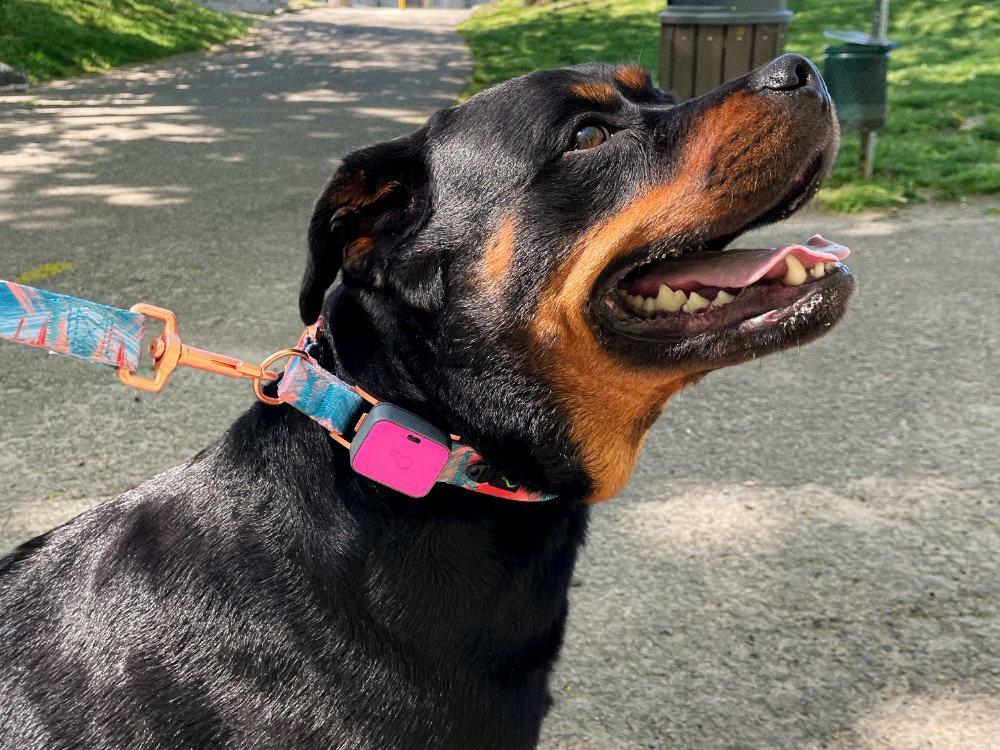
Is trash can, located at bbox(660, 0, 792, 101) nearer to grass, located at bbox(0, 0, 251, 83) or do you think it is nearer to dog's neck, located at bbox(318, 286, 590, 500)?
dog's neck, located at bbox(318, 286, 590, 500)

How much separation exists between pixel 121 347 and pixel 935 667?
2364 millimetres

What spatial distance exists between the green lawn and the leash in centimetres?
133

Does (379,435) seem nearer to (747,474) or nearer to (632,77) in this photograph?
(632,77)

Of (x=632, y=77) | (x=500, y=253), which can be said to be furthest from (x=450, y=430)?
(x=632, y=77)

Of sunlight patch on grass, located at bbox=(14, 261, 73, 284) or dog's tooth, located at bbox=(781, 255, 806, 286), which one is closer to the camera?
dog's tooth, located at bbox=(781, 255, 806, 286)

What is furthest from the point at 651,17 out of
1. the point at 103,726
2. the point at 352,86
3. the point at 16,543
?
the point at 103,726

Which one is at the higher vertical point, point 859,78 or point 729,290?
point 859,78

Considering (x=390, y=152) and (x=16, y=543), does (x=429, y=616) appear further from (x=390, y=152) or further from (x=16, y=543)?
(x=16, y=543)

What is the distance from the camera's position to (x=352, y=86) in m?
12.9

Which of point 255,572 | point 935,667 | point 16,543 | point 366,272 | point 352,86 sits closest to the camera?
point 255,572

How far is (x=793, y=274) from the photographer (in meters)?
2.20

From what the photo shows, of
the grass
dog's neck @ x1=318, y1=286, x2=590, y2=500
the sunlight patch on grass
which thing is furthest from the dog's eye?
the grass

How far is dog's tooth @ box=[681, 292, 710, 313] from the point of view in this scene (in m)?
2.20

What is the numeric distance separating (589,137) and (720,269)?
444 millimetres
